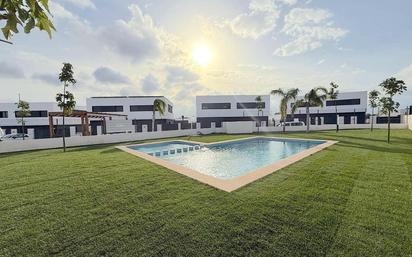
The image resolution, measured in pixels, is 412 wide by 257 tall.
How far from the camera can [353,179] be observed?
19.0 ft

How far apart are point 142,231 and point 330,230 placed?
9.71 feet

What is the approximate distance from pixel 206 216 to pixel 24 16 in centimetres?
357

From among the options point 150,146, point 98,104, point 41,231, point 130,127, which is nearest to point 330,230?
point 41,231

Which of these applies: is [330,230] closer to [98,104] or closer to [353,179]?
[353,179]

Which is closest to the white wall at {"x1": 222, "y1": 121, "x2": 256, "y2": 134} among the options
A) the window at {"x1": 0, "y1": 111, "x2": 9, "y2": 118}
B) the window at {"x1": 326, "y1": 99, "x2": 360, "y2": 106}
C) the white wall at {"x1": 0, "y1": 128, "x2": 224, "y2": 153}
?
the white wall at {"x1": 0, "y1": 128, "x2": 224, "y2": 153}

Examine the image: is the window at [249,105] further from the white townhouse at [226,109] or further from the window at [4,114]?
the window at [4,114]

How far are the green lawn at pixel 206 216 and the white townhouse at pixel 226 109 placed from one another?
33821mm

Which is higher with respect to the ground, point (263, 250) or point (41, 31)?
point (41, 31)

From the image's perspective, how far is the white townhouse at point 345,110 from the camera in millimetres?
39688

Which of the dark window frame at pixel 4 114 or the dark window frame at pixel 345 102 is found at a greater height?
the dark window frame at pixel 345 102

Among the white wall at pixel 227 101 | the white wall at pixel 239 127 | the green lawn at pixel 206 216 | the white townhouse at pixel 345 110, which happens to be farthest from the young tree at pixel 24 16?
the white townhouse at pixel 345 110

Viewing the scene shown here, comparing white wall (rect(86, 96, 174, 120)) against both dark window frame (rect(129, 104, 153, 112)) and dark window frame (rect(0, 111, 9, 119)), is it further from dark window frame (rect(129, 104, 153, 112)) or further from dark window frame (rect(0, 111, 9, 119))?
dark window frame (rect(0, 111, 9, 119))

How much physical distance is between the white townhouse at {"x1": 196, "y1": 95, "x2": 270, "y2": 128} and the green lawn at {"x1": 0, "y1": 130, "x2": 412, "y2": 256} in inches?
1332

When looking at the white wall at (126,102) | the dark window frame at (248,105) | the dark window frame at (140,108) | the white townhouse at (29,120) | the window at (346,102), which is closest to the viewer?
the white townhouse at (29,120)
